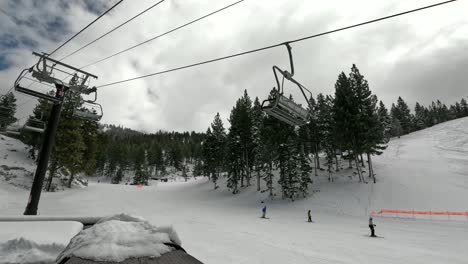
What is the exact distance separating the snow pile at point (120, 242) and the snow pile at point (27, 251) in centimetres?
25

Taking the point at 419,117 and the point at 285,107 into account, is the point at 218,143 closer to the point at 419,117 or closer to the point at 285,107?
the point at 285,107

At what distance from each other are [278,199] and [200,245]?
976 inches

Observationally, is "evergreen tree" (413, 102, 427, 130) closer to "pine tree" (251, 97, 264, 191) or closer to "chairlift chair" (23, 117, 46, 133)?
"pine tree" (251, 97, 264, 191)

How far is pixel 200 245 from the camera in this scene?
10898 millimetres

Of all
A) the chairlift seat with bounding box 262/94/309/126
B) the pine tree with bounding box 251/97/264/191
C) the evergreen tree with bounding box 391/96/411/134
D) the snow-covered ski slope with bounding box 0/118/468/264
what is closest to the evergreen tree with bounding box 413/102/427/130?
the evergreen tree with bounding box 391/96/411/134

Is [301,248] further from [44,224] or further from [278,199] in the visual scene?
[278,199]

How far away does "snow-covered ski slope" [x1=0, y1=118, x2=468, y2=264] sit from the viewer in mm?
10812

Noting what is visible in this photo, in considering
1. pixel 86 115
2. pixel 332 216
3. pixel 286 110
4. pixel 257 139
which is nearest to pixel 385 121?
pixel 257 139

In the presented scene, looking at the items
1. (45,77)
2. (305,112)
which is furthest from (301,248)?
(45,77)

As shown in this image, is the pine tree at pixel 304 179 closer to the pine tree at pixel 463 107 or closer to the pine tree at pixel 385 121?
the pine tree at pixel 385 121

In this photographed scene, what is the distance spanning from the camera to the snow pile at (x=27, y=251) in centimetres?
243

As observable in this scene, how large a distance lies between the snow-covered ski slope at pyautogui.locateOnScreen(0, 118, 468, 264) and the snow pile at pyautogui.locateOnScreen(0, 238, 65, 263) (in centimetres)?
694

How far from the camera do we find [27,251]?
2570mm

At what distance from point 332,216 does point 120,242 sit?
1032 inches
